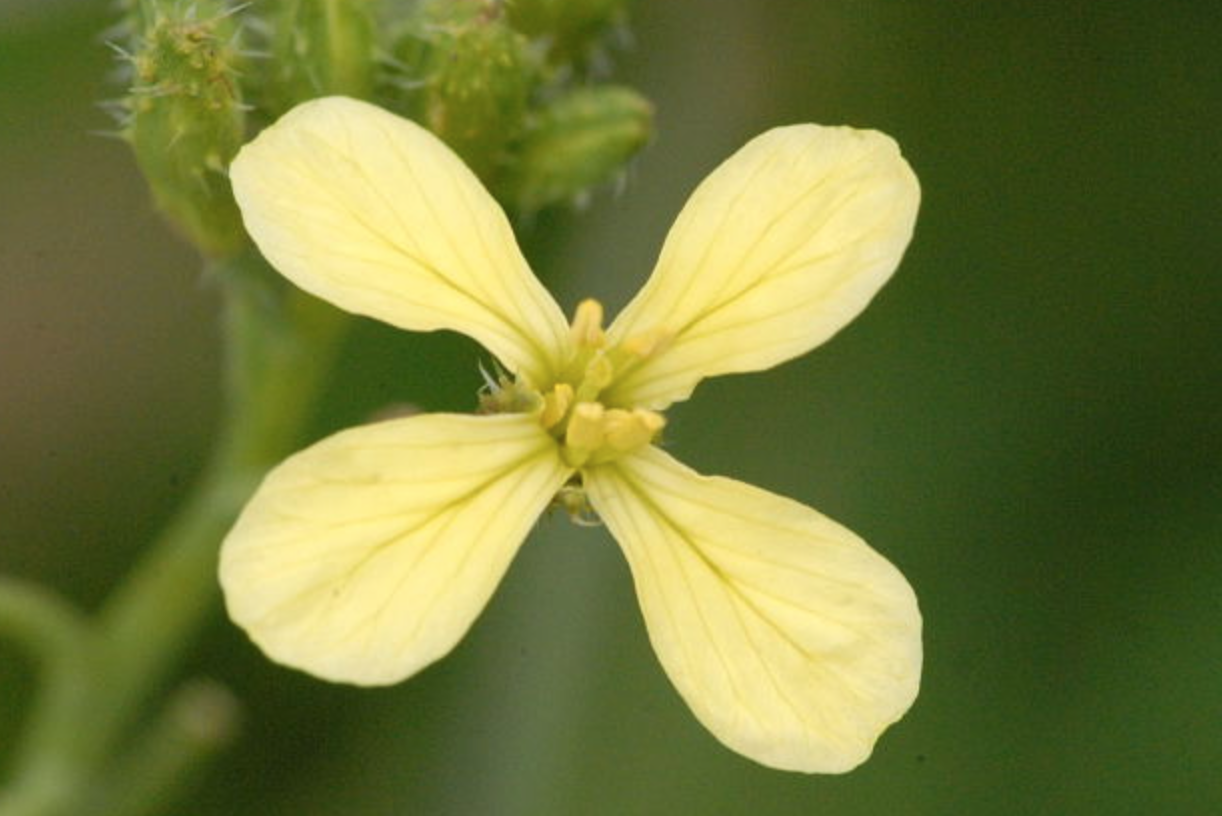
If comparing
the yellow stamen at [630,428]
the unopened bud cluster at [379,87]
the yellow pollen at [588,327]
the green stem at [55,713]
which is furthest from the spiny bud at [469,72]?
the green stem at [55,713]

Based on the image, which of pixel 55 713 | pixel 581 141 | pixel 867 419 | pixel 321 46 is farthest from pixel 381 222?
pixel 867 419

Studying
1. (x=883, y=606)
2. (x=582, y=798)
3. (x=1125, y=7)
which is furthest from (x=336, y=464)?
(x=1125, y=7)

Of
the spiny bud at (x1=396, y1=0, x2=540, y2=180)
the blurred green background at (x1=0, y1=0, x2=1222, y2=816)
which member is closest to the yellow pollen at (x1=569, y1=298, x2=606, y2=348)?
the spiny bud at (x1=396, y1=0, x2=540, y2=180)

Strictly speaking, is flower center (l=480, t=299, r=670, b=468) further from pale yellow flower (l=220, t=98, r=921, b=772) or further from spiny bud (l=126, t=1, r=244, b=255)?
spiny bud (l=126, t=1, r=244, b=255)

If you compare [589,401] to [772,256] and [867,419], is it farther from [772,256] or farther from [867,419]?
[867,419]

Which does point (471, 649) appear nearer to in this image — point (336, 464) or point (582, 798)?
point (582, 798)

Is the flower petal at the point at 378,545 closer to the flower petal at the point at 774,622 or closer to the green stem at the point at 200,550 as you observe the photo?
the flower petal at the point at 774,622
